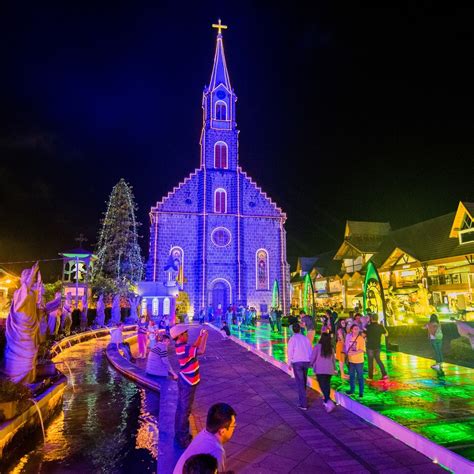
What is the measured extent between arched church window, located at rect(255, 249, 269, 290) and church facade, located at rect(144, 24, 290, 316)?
0.05m

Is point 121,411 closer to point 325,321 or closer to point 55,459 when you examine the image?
point 55,459

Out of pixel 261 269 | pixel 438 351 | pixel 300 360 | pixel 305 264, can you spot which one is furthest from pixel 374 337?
pixel 305 264

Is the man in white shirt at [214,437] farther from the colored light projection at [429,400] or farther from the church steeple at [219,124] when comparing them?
the church steeple at [219,124]

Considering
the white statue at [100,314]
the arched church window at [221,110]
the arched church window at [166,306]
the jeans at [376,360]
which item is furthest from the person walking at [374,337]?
the arched church window at [221,110]

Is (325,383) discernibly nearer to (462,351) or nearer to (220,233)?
(462,351)

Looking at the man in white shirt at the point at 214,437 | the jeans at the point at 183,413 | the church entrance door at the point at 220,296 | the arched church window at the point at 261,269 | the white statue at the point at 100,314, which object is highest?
the arched church window at the point at 261,269

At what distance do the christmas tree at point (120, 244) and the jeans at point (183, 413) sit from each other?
108 ft

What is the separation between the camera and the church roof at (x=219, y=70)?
137 ft

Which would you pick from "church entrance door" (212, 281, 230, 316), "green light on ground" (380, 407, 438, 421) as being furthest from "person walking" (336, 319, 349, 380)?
"church entrance door" (212, 281, 230, 316)

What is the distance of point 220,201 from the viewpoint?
3875 centimetres

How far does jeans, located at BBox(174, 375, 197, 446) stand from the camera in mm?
4981

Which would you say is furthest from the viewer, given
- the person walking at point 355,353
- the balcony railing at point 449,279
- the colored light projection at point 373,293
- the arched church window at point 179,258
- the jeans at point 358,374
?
the arched church window at point 179,258

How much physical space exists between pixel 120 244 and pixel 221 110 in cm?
1872

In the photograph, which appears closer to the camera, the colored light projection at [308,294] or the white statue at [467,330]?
the white statue at [467,330]
